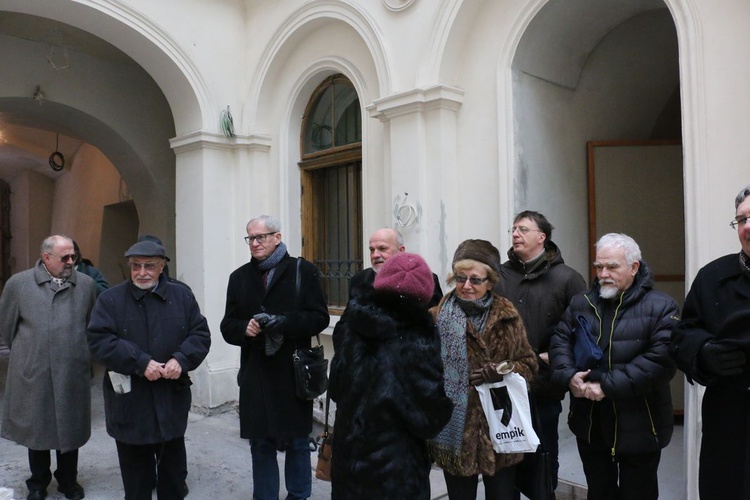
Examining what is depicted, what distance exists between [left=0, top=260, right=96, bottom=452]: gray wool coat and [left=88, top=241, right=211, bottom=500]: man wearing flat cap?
831mm

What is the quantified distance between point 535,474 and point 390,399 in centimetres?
106

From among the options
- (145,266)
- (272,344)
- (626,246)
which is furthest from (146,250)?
(626,246)

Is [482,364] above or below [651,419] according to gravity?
above

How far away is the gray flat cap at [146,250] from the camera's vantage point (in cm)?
332

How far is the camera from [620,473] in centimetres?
288

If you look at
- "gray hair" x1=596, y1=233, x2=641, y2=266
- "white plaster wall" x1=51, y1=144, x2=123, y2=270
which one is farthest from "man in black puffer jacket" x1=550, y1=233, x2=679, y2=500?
"white plaster wall" x1=51, y1=144, x2=123, y2=270

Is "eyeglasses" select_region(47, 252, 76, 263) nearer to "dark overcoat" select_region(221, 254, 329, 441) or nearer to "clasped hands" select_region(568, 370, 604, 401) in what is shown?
"dark overcoat" select_region(221, 254, 329, 441)

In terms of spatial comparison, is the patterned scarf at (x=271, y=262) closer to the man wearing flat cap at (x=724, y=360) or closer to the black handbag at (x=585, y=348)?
the black handbag at (x=585, y=348)

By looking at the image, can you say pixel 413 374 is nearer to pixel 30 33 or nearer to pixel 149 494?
pixel 149 494

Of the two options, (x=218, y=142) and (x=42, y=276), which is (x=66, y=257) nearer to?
(x=42, y=276)

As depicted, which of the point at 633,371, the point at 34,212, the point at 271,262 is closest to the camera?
the point at 633,371

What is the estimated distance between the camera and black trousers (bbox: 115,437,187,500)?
3363 mm

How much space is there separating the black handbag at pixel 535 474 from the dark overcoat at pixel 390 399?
2.42 ft

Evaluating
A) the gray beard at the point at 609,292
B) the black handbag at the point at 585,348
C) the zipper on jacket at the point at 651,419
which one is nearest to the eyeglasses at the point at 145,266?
the black handbag at the point at 585,348
